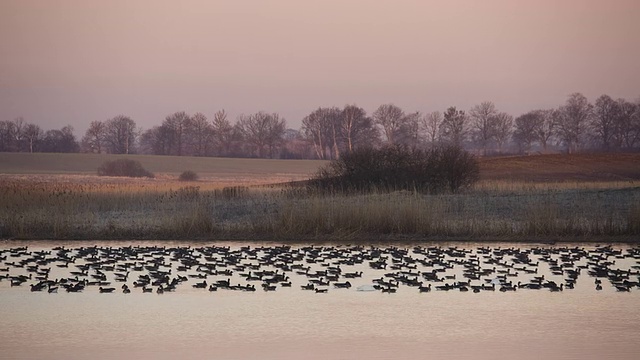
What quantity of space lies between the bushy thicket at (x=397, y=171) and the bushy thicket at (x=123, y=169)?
30929mm

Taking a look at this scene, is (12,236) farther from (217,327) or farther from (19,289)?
(217,327)

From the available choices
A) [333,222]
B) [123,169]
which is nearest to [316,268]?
[333,222]

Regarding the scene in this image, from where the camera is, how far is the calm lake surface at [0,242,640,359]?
865 centimetres

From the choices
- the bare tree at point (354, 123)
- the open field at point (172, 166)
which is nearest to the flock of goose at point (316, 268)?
the open field at point (172, 166)

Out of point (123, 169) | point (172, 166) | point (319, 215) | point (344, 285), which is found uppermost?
point (172, 166)

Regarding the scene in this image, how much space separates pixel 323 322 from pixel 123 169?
178ft

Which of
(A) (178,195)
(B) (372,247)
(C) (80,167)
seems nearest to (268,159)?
(C) (80,167)

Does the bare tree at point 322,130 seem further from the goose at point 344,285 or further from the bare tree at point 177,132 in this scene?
the goose at point 344,285

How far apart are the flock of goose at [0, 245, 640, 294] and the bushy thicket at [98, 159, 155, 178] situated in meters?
44.6

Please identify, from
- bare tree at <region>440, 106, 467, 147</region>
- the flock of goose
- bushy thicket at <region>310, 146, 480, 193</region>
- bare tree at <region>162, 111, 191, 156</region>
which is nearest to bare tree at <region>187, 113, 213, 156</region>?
bare tree at <region>162, 111, 191, 156</region>

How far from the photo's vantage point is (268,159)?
261 ft

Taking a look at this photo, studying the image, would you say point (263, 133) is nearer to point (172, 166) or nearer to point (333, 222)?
point (172, 166)

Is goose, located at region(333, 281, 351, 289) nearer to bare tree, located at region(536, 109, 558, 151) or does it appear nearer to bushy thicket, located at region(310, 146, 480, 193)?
bushy thicket, located at region(310, 146, 480, 193)

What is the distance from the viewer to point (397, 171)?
3195 cm
